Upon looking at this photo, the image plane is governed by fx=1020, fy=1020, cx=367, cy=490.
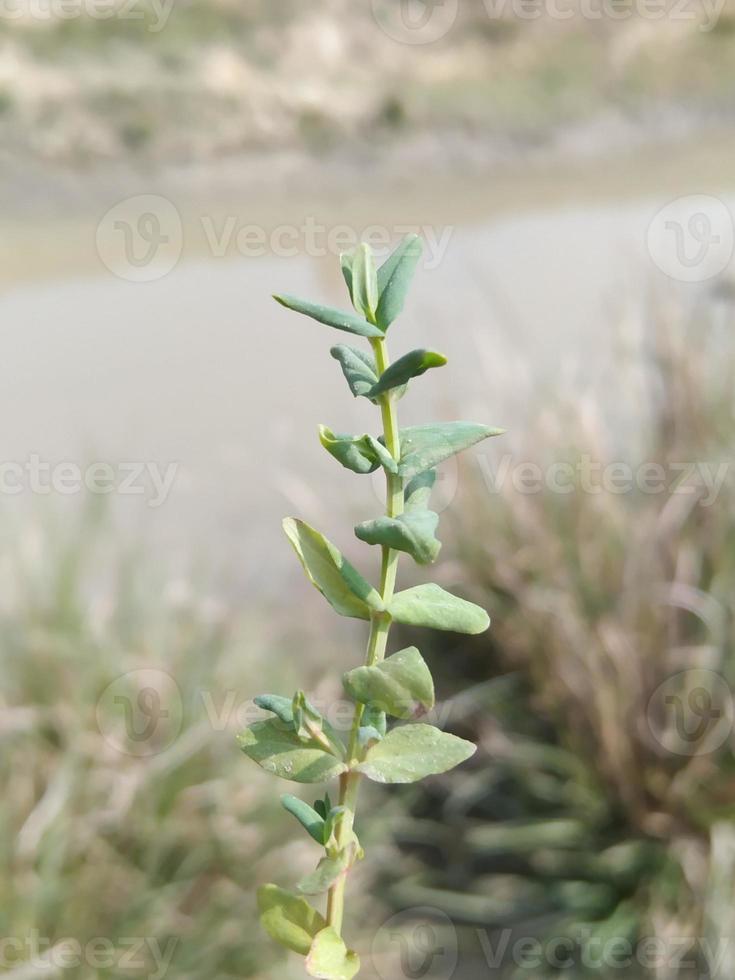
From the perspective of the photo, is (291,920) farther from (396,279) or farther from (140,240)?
(140,240)

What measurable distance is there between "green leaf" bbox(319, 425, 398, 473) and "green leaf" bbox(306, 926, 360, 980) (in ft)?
0.22

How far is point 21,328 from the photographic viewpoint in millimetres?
3977

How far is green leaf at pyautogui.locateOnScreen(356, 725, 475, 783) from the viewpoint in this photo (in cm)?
15

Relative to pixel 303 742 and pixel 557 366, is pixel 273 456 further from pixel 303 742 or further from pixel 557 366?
pixel 303 742

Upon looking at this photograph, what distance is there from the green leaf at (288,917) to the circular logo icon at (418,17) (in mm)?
7270

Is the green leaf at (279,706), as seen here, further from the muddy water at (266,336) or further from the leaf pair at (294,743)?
the muddy water at (266,336)

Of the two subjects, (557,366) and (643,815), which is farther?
(557,366)

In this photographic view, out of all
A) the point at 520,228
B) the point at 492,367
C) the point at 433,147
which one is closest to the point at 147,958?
the point at 492,367

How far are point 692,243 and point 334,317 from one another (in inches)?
113

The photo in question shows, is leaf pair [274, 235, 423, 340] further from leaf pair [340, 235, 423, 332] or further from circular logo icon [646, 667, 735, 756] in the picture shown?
circular logo icon [646, 667, 735, 756]

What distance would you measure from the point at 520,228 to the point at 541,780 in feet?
13.3

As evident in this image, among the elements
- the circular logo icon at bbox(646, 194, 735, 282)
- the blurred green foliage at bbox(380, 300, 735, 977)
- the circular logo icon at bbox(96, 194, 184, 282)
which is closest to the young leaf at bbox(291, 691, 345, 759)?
the blurred green foliage at bbox(380, 300, 735, 977)

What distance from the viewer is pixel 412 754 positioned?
0.16 m

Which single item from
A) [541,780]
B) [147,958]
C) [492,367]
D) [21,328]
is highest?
[21,328]
